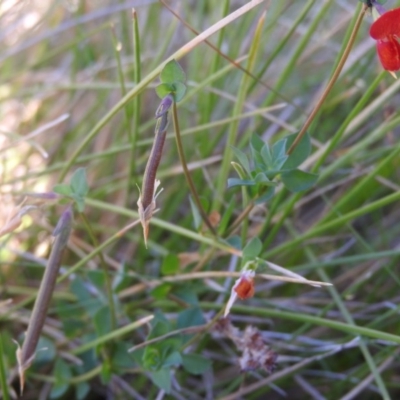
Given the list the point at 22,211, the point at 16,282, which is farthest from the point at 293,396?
the point at 22,211

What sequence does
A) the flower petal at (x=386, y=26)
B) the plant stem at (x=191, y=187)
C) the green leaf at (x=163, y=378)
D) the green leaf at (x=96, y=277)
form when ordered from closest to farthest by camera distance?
the flower petal at (x=386, y=26) → the plant stem at (x=191, y=187) → the green leaf at (x=163, y=378) → the green leaf at (x=96, y=277)

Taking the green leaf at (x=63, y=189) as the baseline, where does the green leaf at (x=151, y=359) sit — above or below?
below

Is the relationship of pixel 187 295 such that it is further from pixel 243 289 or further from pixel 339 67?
pixel 339 67

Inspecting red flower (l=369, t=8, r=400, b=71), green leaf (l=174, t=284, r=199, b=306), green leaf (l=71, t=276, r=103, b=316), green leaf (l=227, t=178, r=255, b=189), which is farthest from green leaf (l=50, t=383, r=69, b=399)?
red flower (l=369, t=8, r=400, b=71)

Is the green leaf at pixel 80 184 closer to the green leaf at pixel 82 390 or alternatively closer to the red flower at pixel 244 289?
the red flower at pixel 244 289

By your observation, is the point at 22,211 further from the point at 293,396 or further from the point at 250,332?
the point at 293,396

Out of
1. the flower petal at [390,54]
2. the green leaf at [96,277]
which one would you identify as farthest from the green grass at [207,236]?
the flower petal at [390,54]

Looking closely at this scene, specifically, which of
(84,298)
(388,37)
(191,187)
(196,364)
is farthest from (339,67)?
(84,298)

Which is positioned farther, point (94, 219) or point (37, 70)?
point (37, 70)
